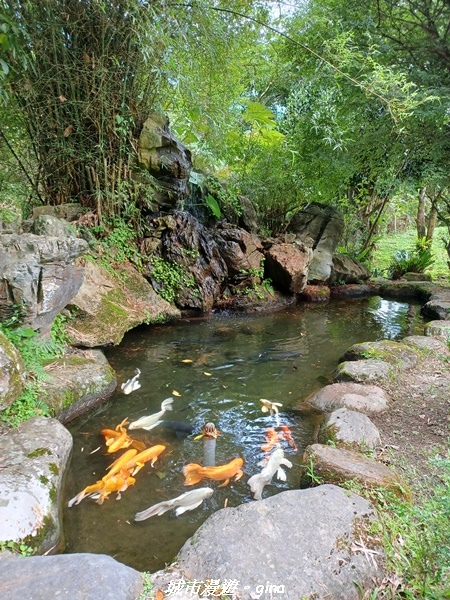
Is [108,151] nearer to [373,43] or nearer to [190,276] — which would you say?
[190,276]

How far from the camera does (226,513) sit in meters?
2.04

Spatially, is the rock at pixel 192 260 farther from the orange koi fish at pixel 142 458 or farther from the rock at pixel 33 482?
the rock at pixel 33 482

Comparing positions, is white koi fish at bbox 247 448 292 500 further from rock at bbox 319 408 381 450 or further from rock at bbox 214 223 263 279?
rock at bbox 214 223 263 279

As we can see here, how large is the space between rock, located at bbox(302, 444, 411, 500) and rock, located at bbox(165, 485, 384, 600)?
24cm

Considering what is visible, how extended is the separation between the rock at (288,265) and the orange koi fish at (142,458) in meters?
5.85

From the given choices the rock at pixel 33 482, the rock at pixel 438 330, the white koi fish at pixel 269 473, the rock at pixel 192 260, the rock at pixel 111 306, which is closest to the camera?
the rock at pixel 33 482

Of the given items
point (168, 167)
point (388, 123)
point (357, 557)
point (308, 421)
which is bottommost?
point (308, 421)

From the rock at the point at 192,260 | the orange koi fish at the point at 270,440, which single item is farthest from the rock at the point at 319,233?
the orange koi fish at the point at 270,440

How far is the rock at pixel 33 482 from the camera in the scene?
2029mm

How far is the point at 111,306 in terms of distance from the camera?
5.03 metres

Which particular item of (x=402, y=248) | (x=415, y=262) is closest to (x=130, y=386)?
(x=415, y=262)

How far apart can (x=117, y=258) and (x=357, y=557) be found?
5.23 m

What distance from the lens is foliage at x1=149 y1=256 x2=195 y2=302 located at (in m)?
6.62

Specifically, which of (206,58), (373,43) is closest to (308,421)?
(206,58)
